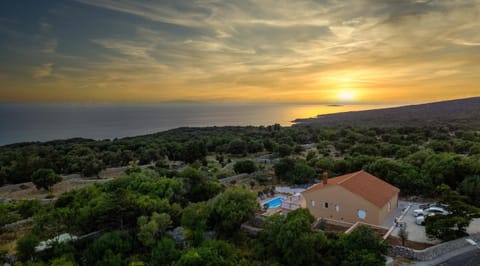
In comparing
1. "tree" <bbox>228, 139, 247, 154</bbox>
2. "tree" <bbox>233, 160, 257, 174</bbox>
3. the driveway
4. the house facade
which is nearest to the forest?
the driveway

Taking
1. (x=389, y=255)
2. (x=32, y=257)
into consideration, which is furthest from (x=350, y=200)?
(x=32, y=257)

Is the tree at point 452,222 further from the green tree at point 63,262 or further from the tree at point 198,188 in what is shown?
the green tree at point 63,262

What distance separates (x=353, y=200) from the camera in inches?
778

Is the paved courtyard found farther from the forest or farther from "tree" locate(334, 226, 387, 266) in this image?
"tree" locate(334, 226, 387, 266)

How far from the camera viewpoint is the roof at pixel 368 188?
19578mm

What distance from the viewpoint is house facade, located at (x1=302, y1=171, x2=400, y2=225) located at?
19.2 m

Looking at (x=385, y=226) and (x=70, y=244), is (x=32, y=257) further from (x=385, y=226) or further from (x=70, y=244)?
(x=385, y=226)

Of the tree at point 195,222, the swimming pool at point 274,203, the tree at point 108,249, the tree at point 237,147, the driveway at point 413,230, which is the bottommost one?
the driveway at point 413,230

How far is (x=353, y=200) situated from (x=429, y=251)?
214 inches

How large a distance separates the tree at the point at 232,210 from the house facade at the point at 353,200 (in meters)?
4.78

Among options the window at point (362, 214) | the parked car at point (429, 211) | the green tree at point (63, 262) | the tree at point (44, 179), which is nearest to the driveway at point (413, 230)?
the parked car at point (429, 211)

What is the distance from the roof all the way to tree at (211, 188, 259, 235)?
497 cm

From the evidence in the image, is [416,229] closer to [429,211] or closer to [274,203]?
[429,211]

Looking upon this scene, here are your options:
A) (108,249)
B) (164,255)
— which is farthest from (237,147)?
(164,255)
